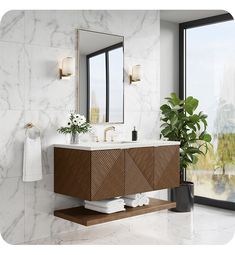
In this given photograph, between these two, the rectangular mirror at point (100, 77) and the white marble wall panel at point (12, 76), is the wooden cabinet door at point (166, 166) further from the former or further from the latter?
the white marble wall panel at point (12, 76)

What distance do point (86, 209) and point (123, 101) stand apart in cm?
135

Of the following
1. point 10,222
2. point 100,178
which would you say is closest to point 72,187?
point 100,178

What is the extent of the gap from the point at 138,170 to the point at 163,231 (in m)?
0.75

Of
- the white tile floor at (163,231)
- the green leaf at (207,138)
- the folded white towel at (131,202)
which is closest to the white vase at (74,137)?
the folded white towel at (131,202)

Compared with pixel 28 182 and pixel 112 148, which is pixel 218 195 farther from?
pixel 28 182

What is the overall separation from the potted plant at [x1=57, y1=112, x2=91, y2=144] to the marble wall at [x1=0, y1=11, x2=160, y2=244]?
0.42 ft

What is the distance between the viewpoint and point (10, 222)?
3.97 m

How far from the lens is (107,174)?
12.9ft

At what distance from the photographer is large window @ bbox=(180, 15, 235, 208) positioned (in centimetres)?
541

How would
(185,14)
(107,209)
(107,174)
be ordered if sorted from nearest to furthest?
(107,174) < (107,209) < (185,14)

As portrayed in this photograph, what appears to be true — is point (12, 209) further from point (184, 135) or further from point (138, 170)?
point (184, 135)

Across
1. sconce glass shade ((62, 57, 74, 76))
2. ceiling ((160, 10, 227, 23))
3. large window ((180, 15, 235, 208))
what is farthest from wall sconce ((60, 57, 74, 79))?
large window ((180, 15, 235, 208))

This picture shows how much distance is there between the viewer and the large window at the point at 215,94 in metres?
5.41

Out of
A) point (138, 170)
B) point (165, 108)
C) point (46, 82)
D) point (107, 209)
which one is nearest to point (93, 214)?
point (107, 209)
